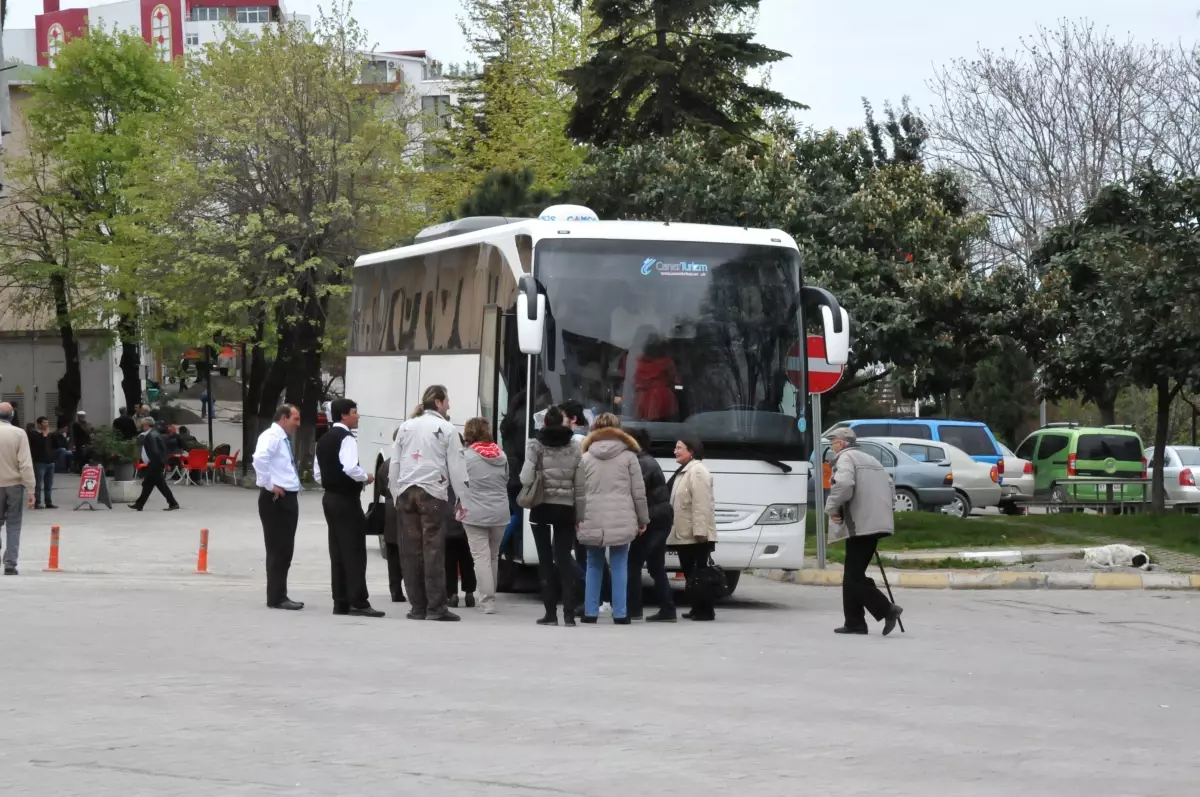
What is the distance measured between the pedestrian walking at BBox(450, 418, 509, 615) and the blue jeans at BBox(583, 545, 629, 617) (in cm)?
83

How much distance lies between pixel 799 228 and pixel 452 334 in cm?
1475

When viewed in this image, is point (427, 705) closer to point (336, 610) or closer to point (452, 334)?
point (336, 610)

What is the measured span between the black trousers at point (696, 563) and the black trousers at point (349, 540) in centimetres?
276

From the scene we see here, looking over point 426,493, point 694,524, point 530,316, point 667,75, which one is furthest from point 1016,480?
point 426,493

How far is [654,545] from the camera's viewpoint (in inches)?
602

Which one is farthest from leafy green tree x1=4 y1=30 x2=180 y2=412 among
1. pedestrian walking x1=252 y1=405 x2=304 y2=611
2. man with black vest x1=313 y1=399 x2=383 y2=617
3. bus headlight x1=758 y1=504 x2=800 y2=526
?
man with black vest x1=313 y1=399 x2=383 y2=617

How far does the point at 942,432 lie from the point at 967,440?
0.53 m

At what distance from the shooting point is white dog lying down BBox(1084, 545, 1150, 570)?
20.7 metres

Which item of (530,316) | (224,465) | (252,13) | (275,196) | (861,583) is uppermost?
(252,13)

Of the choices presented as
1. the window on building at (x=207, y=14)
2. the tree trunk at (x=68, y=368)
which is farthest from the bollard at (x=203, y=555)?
the window on building at (x=207, y=14)

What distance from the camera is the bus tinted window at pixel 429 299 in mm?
18000

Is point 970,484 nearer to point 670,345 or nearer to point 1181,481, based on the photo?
point 1181,481

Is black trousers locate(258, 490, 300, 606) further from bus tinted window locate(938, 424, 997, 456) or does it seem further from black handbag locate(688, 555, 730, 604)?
bus tinted window locate(938, 424, 997, 456)

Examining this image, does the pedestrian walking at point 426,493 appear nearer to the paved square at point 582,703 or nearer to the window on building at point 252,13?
the paved square at point 582,703
